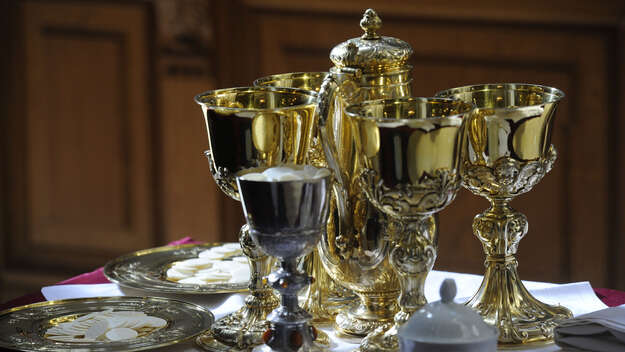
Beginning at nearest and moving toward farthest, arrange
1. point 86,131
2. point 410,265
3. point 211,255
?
point 410,265 → point 211,255 → point 86,131

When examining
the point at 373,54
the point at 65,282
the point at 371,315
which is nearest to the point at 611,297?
the point at 371,315

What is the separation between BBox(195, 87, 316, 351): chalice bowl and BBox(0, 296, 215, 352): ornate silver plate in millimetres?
33

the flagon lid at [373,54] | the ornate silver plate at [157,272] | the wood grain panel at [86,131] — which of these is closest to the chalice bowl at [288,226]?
the flagon lid at [373,54]

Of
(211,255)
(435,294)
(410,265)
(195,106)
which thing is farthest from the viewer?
(195,106)

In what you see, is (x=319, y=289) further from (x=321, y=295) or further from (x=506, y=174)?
(x=506, y=174)

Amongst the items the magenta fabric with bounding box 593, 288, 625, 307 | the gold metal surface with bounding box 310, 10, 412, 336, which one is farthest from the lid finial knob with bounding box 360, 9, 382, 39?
the magenta fabric with bounding box 593, 288, 625, 307

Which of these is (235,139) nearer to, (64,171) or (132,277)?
(132,277)

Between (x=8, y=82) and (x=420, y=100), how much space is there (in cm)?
221

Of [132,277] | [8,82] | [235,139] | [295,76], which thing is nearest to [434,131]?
[235,139]

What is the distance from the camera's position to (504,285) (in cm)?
100

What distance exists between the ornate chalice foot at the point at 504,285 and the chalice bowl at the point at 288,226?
0.24 metres

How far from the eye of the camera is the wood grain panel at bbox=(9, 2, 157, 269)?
2.69 meters

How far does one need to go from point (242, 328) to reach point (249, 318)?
23mm

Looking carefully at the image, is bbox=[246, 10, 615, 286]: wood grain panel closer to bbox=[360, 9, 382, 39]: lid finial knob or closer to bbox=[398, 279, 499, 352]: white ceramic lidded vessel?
bbox=[360, 9, 382, 39]: lid finial knob
